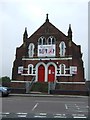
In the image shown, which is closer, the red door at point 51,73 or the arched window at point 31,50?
the red door at point 51,73

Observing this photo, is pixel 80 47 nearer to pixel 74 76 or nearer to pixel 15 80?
pixel 74 76

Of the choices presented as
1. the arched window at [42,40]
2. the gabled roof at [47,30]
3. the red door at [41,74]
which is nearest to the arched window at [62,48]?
the gabled roof at [47,30]

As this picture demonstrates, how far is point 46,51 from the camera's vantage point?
153 ft

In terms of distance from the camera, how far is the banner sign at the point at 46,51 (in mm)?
46553

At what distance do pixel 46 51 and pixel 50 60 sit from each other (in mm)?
1547

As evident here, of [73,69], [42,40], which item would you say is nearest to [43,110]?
[73,69]

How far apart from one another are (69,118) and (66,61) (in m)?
30.8

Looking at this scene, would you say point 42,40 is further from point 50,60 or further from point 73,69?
point 73,69

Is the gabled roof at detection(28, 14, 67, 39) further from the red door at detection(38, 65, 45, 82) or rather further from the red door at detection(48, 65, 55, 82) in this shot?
the red door at detection(38, 65, 45, 82)

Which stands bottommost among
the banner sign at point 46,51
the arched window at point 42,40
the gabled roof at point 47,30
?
the banner sign at point 46,51

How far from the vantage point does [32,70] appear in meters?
46.9

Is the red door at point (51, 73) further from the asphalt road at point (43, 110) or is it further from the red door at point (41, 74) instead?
the asphalt road at point (43, 110)

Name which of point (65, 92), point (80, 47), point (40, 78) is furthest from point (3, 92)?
point (80, 47)

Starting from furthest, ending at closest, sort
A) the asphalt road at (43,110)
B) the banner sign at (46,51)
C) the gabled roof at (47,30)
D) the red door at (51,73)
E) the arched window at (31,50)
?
the arched window at (31,50) < the gabled roof at (47,30) < the banner sign at (46,51) < the red door at (51,73) < the asphalt road at (43,110)
